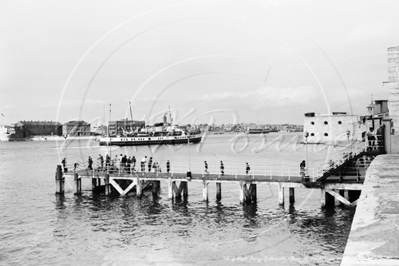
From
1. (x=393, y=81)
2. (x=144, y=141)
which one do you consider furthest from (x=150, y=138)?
(x=393, y=81)

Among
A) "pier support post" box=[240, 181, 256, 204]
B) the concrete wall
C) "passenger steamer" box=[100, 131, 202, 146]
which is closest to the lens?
the concrete wall

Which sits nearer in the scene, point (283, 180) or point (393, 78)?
point (393, 78)

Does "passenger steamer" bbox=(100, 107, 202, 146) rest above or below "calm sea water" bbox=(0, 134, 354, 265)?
above

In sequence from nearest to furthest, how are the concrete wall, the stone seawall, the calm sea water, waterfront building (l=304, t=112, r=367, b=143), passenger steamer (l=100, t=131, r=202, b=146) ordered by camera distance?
the stone seawall, the calm sea water, the concrete wall, waterfront building (l=304, t=112, r=367, b=143), passenger steamer (l=100, t=131, r=202, b=146)

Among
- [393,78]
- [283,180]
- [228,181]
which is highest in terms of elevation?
[393,78]

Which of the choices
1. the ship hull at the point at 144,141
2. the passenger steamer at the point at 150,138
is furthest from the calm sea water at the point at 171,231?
the ship hull at the point at 144,141

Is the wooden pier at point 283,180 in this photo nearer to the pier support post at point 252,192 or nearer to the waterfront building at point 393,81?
the pier support post at point 252,192

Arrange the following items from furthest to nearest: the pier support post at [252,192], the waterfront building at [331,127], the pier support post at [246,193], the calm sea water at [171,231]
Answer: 1. the waterfront building at [331,127]
2. the pier support post at [252,192]
3. the pier support post at [246,193]
4. the calm sea water at [171,231]

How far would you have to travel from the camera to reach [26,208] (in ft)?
105

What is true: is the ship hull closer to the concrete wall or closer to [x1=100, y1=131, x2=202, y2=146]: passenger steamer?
[x1=100, y1=131, x2=202, y2=146]: passenger steamer

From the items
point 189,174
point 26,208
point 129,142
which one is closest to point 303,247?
point 189,174

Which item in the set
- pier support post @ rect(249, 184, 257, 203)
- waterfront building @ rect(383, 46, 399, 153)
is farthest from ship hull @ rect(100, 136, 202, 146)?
waterfront building @ rect(383, 46, 399, 153)

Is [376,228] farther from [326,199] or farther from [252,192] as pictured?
[252,192]

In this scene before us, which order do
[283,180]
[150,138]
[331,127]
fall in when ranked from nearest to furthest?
[283,180] < [331,127] < [150,138]
